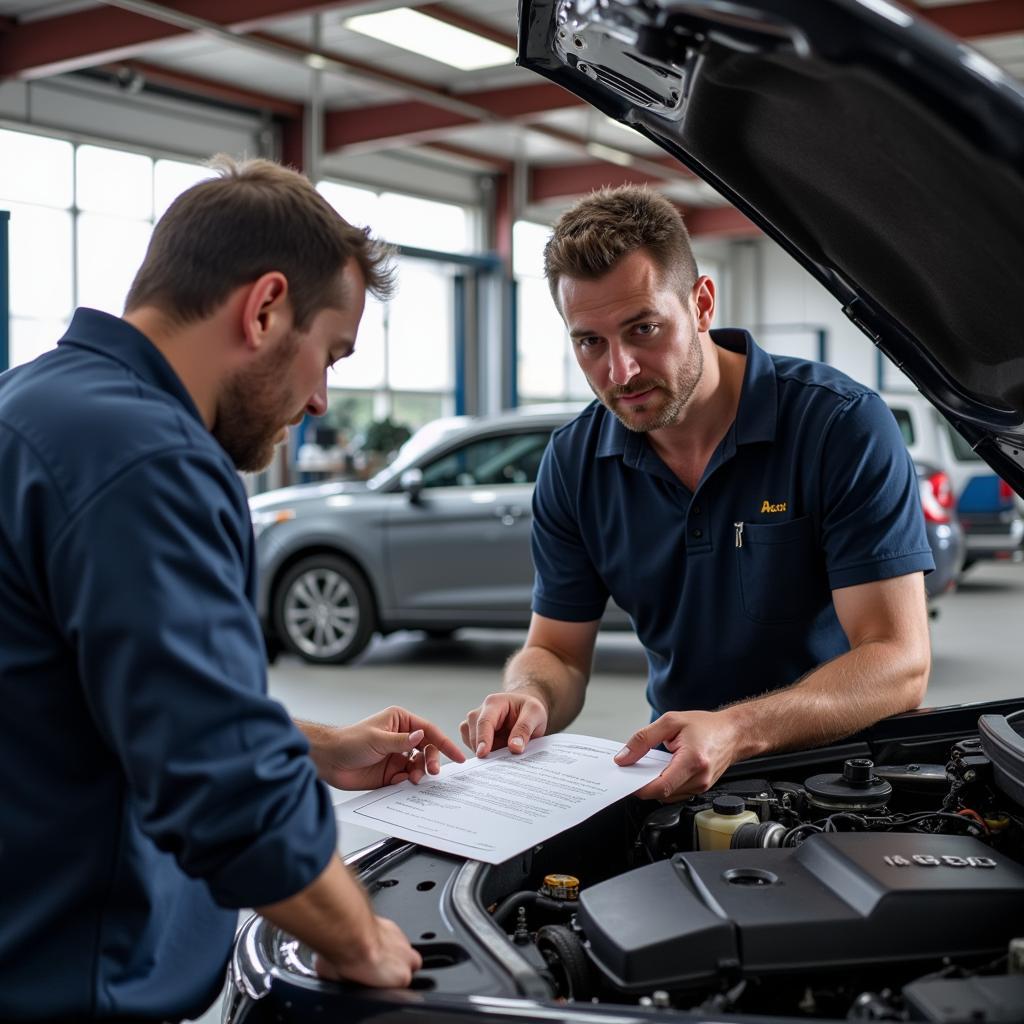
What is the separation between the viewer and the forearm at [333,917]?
105 centimetres

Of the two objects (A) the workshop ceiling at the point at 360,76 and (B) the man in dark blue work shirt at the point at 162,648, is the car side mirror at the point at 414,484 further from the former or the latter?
(B) the man in dark blue work shirt at the point at 162,648

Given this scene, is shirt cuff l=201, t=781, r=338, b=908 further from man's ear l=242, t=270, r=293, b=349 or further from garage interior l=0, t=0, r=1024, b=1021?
garage interior l=0, t=0, r=1024, b=1021

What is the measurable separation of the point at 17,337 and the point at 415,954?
1134 centimetres

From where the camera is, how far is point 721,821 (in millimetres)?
1534

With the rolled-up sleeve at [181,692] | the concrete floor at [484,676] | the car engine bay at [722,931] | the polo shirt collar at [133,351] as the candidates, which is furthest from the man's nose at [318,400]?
the concrete floor at [484,676]

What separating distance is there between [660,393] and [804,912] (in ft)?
3.56

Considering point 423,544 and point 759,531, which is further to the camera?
point 423,544

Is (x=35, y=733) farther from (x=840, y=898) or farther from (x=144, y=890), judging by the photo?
(x=840, y=898)

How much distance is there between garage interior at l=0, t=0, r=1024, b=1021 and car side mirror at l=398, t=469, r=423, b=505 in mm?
1004

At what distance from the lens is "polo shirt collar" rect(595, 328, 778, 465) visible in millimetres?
2164

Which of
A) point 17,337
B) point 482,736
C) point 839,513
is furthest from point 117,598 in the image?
point 17,337

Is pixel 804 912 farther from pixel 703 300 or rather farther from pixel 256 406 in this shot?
pixel 703 300

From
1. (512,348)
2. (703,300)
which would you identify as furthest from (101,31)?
(703,300)

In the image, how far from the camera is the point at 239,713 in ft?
3.34
